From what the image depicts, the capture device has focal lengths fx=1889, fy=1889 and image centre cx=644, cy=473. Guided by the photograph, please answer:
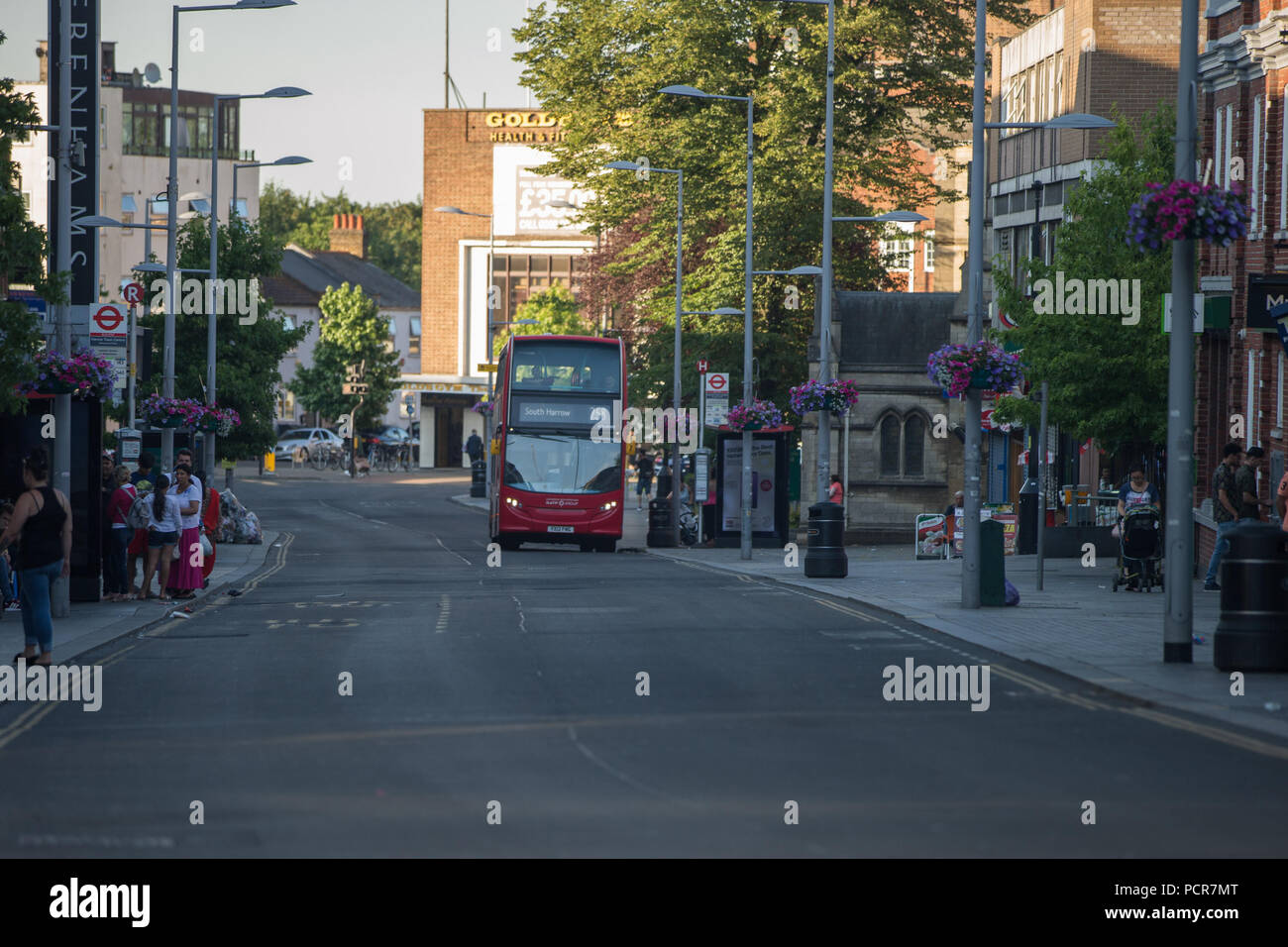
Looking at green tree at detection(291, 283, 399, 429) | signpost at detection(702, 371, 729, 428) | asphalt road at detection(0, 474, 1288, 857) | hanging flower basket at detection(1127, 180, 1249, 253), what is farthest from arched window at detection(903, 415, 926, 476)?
green tree at detection(291, 283, 399, 429)

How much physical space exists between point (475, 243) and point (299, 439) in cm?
1356

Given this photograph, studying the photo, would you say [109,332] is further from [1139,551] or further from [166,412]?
[1139,551]

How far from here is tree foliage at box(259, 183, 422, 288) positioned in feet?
473

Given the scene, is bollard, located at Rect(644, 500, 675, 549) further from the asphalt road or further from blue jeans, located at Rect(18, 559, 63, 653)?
blue jeans, located at Rect(18, 559, 63, 653)

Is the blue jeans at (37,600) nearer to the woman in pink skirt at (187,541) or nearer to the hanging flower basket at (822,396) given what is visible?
the woman in pink skirt at (187,541)

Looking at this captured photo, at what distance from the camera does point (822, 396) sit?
32812 millimetres

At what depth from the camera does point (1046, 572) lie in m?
29.9

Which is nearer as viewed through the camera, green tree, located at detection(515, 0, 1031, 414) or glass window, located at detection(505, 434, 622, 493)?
glass window, located at detection(505, 434, 622, 493)

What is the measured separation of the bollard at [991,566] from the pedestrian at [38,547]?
416 inches

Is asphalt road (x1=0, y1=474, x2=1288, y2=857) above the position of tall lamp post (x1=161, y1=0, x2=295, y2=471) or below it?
below

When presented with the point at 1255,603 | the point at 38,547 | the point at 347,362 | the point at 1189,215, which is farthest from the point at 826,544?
the point at 347,362

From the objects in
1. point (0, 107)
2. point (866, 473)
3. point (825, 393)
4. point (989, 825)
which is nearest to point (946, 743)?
point (989, 825)

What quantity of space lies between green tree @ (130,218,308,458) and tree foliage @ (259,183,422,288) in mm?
95110

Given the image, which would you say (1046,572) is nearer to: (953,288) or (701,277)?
(701,277)
